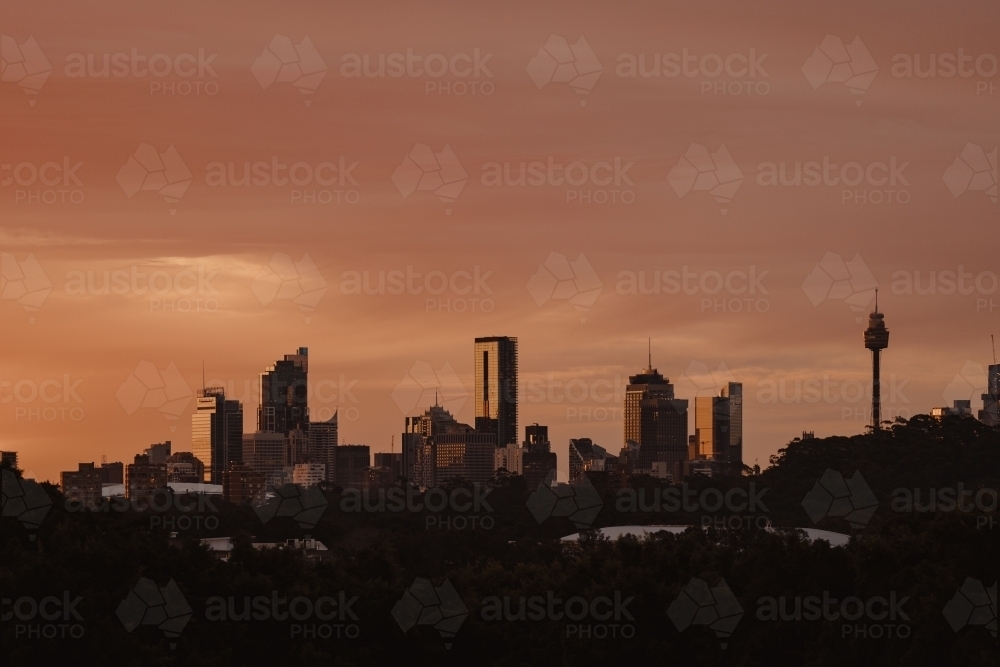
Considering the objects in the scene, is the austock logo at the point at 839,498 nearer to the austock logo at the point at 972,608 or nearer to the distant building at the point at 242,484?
the distant building at the point at 242,484

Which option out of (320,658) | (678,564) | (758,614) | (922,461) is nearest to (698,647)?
(758,614)

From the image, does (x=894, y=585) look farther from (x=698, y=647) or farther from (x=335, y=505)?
(x=335, y=505)

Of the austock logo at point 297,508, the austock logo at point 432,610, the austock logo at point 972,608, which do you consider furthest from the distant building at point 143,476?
the austock logo at point 972,608

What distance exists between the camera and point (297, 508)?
373 feet

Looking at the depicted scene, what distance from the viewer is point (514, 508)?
135 metres

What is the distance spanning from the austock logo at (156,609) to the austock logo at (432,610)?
6227mm

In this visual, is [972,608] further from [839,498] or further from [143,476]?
[143,476]

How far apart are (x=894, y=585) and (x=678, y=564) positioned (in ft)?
26.4

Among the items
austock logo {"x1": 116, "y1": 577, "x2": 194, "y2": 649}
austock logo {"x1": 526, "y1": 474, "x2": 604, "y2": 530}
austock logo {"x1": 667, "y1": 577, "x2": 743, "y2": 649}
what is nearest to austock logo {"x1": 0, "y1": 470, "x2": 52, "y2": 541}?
austock logo {"x1": 116, "y1": 577, "x2": 194, "y2": 649}

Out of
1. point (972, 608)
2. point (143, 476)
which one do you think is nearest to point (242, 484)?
point (143, 476)

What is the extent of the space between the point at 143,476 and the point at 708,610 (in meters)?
148

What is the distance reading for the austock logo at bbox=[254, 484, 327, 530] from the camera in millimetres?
107381

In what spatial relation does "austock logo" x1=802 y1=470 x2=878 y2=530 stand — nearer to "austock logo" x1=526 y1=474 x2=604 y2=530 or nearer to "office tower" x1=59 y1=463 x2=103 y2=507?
"austock logo" x1=526 y1=474 x2=604 y2=530

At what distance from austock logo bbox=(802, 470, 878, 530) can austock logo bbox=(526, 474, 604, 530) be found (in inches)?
757
